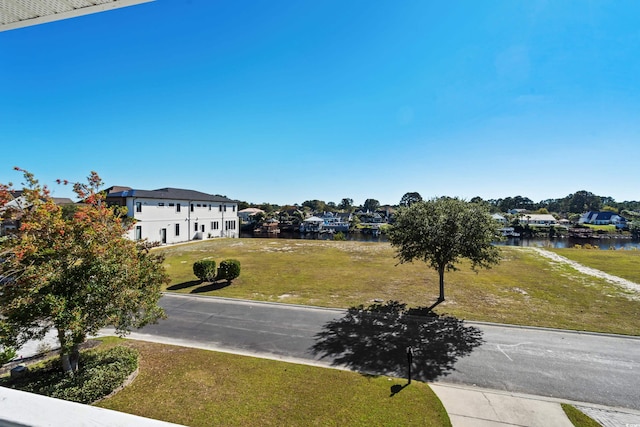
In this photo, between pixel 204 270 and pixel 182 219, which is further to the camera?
pixel 182 219

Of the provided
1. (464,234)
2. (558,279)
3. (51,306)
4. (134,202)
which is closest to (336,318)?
(464,234)

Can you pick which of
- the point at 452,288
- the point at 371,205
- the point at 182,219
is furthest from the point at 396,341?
the point at 371,205

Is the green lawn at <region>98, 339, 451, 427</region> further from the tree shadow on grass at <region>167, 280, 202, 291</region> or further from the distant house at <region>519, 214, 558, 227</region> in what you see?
the distant house at <region>519, 214, 558, 227</region>

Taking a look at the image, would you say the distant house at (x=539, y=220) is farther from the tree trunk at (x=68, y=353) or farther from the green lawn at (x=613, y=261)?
the tree trunk at (x=68, y=353)

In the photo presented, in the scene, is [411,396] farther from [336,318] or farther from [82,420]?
[82,420]

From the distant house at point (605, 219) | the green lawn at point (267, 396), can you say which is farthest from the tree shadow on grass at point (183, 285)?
the distant house at point (605, 219)

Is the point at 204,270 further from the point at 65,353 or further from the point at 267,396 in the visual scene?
the point at 267,396
